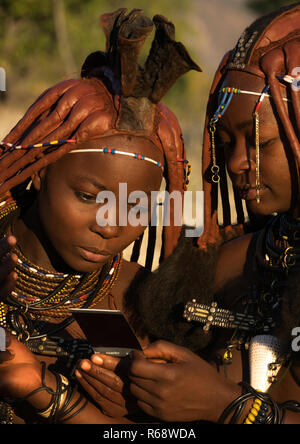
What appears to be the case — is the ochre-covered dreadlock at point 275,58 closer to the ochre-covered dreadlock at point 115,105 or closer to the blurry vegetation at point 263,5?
the ochre-covered dreadlock at point 115,105

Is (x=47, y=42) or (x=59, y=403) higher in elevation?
(x=47, y=42)

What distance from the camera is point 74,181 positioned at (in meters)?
3.58

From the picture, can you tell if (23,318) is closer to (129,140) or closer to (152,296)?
(152,296)

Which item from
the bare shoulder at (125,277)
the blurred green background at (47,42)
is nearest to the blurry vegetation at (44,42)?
the blurred green background at (47,42)

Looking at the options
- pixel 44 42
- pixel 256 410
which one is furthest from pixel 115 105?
pixel 44 42

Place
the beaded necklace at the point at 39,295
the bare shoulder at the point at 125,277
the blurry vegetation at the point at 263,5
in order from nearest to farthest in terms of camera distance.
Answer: the beaded necklace at the point at 39,295 < the bare shoulder at the point at 125,277 < the blurry vegetation at the point at 263,5

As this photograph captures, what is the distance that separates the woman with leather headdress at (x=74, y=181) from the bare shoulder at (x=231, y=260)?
0.35m

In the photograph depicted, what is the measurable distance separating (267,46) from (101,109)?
3.11 ft

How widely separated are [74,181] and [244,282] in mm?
1146

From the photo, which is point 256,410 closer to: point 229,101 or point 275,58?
point 229,101

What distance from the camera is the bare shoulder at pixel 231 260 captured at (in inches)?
156

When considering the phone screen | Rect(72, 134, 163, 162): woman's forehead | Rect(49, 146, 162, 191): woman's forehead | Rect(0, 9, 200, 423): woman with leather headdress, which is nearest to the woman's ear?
Rect(0, 9, 200, 423): woman with leather headdress

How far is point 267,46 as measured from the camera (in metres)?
3.56

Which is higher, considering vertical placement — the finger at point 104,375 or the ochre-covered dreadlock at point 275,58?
the ochre-covered dreadlock at point 275,58
